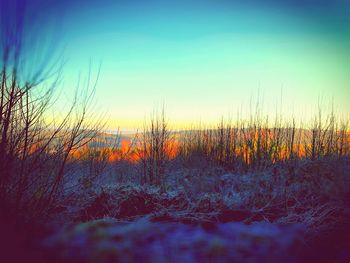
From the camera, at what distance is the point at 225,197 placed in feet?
13.1

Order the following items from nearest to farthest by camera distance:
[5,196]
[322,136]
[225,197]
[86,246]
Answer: [86,246] → [5,196] → [225,197] → [322,136]

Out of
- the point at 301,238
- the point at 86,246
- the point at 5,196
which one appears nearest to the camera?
the point at 86,246

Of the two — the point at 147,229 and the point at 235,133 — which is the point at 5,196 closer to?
the point at 147,229

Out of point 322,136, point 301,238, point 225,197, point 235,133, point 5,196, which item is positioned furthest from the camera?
point 235,133

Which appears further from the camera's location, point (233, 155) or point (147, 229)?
point (233, 155)

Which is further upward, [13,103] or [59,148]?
[13,103]

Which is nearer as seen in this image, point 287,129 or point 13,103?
point 13,103

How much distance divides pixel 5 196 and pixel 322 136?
719 centimetres

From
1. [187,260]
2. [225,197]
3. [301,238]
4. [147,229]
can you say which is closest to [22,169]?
[147,229]

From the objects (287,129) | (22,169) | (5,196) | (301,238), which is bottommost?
(301,238)

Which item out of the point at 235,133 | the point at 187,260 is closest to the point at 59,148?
the point at 187,260

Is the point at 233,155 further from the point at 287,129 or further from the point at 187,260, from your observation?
the point at 187,260

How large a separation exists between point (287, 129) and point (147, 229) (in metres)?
6.22

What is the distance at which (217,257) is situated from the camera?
2.40m
